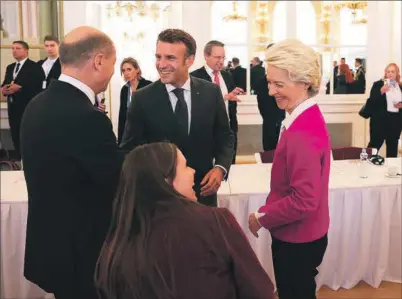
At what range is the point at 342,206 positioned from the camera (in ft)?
9.57

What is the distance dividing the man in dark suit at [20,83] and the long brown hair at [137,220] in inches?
203

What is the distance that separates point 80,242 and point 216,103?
97cm

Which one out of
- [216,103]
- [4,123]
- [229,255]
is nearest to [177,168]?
[229,255]

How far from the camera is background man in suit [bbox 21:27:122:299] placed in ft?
4.76

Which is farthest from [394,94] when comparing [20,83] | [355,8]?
[20,83]

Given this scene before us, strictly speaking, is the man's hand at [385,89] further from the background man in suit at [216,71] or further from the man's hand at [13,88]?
the man's hand at [13,88]

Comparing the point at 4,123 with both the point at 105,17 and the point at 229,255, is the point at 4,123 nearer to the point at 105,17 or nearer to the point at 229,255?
the point at 105,17

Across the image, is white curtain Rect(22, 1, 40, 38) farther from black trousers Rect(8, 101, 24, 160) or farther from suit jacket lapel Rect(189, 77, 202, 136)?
suit jacket lapel Rect(189, 77, 202, 136)

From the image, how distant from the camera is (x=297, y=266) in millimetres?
1705

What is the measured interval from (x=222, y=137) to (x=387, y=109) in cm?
473

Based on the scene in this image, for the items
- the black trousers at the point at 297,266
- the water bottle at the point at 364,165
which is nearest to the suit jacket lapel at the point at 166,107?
the black trousers at the point at 297,266

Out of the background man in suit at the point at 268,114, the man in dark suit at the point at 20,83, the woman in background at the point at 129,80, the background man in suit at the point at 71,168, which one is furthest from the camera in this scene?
the man in dark suit at the point at 20,83

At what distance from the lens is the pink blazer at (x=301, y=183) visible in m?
1.59

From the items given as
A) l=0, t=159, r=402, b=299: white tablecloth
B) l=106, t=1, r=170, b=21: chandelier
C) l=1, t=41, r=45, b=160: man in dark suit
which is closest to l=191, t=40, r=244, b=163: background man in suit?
l=0, t=159, r=402, b=299: white tablecloth
